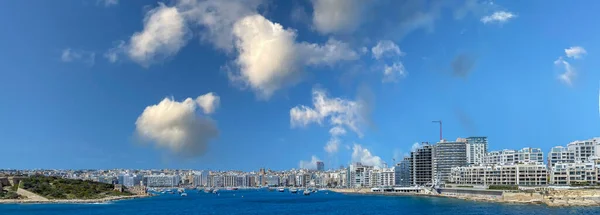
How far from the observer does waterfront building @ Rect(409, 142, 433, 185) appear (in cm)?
10419

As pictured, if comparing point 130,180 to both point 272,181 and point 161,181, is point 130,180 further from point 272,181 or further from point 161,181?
point 272,181

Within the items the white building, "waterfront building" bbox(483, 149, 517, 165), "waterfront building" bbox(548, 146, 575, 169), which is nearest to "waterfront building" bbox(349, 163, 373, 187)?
"waterfront building" bbox(483, 149, 517, 165)

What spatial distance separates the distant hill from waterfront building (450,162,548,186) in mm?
50811

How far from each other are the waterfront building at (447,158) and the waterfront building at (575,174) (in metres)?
27.0

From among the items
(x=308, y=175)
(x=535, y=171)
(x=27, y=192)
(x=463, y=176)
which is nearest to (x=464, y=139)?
(x=463, y=176)

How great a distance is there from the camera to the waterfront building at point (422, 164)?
104188 millimetres

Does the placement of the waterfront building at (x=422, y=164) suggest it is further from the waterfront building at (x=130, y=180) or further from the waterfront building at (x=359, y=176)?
the waterfront building at (x=130, y=180)

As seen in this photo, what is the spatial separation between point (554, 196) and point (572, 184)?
36.3 feet

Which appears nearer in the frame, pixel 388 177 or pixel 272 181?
pixel 388 177

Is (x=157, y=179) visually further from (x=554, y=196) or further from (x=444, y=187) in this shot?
(x=554, y=196)

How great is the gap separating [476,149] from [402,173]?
951 inches

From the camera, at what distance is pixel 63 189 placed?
76.3 m

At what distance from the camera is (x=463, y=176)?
279 ft

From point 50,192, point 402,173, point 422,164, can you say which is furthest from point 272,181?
point 50,192
